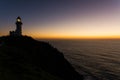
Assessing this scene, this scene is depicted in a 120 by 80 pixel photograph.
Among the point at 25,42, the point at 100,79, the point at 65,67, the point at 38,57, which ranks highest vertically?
the point at 25,42

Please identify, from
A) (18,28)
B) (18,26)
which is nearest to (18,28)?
(18,28)

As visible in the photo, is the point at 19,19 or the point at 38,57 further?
the point at 19,19

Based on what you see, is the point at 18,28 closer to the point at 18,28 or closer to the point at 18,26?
the point at 18,28

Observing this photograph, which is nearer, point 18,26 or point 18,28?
point 18,26

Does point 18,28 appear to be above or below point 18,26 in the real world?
below

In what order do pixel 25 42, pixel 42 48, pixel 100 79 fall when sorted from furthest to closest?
pixel 25 42 → pixel 42 48 → pixel 100 79

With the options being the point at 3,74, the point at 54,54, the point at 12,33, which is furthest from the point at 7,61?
the point at 12,33

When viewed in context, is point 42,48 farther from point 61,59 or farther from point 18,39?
point 18,39

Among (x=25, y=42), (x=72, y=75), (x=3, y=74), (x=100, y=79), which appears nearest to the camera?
(x=3, y=74)

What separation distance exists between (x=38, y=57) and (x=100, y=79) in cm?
2322

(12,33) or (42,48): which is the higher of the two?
(12,33)

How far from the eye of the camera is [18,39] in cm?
5872

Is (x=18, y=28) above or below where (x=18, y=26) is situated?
below

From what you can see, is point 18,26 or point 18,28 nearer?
point 18,26
